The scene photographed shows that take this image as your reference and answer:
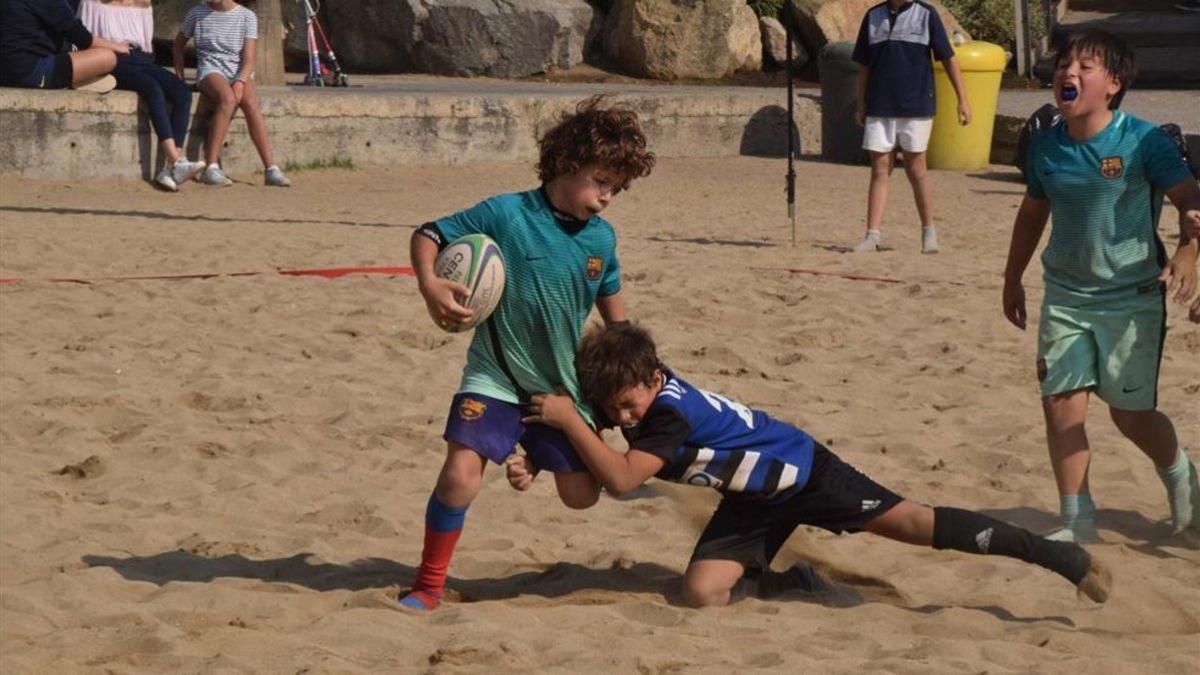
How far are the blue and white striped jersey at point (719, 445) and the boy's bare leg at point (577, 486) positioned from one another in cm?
15

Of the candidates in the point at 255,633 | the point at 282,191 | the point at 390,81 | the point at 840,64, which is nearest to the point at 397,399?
the point at 255,633

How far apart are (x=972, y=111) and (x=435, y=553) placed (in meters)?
12.4

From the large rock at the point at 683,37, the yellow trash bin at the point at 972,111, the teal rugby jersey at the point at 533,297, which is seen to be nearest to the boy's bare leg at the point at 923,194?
the yellow trash bin at the point at 972,111

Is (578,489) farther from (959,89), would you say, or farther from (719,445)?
(959,89)

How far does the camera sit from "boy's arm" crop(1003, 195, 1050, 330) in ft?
19.1

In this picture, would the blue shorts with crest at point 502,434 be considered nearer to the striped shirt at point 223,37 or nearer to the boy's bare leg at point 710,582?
the boy's bare leg at point 710,582

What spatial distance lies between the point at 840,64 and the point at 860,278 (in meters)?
7.26

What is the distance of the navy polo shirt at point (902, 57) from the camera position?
11.9 metres

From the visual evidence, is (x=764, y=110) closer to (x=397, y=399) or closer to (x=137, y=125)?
(x=137, y=125)

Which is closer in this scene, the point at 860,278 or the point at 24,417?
the point at 24,417

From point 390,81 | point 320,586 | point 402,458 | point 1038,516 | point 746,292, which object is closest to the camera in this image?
point 320,586

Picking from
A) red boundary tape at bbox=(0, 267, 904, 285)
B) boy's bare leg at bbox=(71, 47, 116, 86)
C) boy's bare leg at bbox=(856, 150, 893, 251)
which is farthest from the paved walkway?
red boundary tape at bbox=(0, 267, 904, 285)

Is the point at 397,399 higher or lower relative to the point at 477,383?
lower

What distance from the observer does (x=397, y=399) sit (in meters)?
7.63
